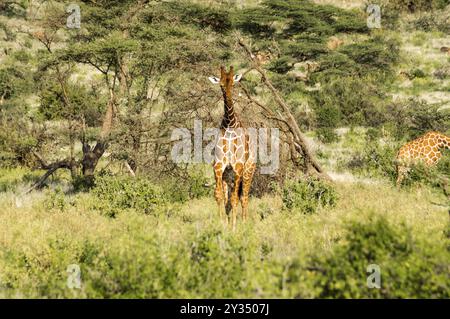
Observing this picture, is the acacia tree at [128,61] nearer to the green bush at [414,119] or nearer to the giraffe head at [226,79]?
the giraffe head at [226,79]

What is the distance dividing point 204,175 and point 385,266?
901 cm

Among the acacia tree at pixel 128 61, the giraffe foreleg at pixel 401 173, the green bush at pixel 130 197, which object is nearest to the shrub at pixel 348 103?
the acacia tree at pixel 128 61

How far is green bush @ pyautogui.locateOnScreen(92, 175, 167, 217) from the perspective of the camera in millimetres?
10008

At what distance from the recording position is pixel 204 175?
13586 mm

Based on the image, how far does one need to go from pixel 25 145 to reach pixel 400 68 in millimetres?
22580

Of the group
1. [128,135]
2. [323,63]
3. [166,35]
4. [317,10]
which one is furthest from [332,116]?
[128,135]

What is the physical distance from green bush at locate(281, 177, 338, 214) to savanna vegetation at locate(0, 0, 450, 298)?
27 millimetres

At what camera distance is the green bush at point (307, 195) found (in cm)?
987

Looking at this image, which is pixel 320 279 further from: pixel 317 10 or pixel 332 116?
pixel 317 10

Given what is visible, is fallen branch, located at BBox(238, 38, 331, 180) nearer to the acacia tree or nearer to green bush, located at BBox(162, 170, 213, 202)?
the acacia tree

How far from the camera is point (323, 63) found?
91.5ft

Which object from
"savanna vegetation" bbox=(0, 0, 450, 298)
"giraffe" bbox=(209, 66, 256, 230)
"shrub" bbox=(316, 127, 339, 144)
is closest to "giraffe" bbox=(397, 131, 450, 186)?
"savanna vegetation" bbox=(0, 0, 450, 298)

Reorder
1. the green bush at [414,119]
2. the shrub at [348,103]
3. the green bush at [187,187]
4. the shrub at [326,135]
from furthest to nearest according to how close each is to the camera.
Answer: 1. the shrub at [348,103]
2. the shrub at [326,135]
3. the green bush at [414,119]
4. the green bush at [187,187]

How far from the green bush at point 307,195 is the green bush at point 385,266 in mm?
4535
